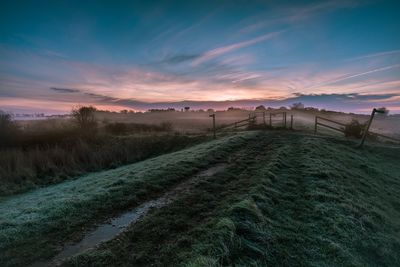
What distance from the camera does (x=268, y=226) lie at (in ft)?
16.0

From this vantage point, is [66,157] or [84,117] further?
[84,117]

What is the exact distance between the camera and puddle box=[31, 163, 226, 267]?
421cm

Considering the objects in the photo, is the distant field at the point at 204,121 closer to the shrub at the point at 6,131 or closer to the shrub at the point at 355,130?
the shrub at the point at 6,131

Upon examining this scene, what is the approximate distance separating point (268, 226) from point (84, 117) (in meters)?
27.5

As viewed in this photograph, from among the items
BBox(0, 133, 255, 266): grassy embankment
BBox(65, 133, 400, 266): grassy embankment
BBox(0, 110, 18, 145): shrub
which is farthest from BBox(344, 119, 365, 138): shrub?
BBox(0, 110, 18, 145): shrub

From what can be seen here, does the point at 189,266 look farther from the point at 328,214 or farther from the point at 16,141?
the point at 16,141

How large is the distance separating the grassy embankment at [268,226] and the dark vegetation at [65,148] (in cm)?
1015

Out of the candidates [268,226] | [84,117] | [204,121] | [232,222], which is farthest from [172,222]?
[204,121]

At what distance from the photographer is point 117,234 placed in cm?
477

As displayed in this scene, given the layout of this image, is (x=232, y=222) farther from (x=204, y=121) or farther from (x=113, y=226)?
(x=204, y=121)

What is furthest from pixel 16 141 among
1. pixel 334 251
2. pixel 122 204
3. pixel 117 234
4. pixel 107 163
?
pixel 334 251

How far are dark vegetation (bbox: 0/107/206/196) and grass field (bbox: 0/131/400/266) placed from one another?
7.89 meters

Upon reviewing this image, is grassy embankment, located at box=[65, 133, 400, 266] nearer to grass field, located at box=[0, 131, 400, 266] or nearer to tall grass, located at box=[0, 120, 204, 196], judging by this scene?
grass field, located at box=[0, 131, 400, 266]

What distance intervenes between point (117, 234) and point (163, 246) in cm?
118
